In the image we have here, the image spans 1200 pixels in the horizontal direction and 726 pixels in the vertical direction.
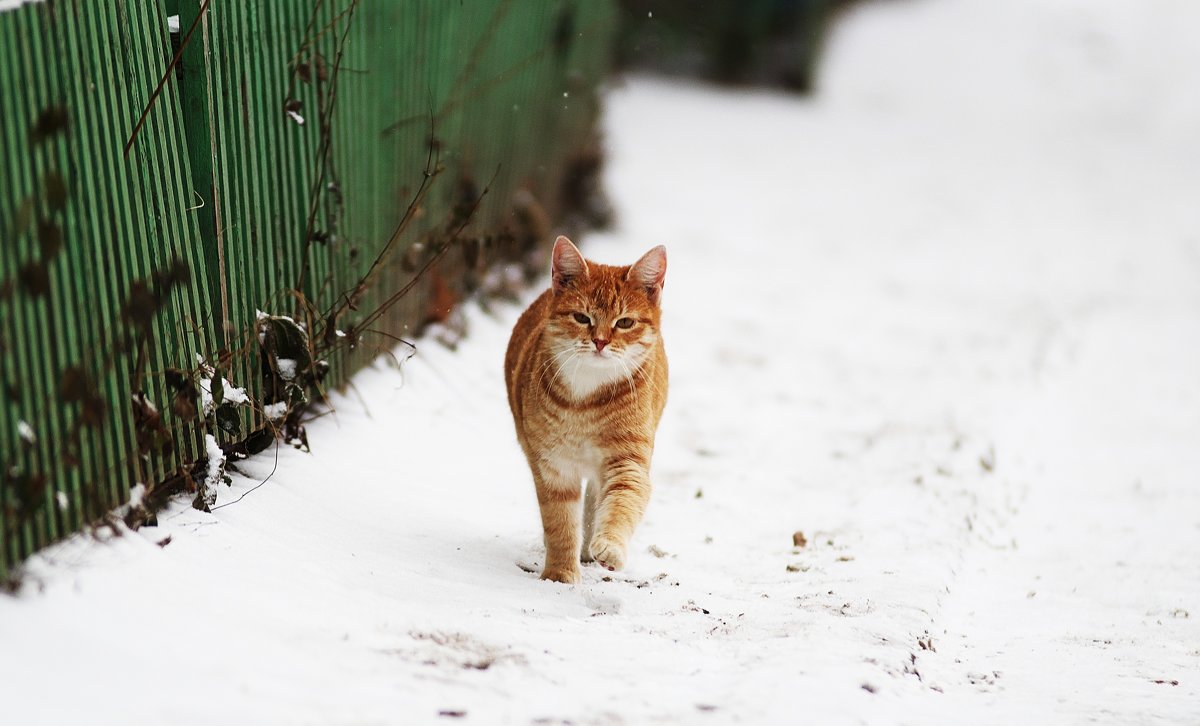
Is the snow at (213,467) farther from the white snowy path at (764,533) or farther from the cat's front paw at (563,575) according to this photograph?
the cat's front paw at (563,575)

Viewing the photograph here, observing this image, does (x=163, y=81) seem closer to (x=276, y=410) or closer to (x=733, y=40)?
(x=276, y=410)

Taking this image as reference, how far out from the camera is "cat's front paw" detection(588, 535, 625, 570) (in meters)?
4.20

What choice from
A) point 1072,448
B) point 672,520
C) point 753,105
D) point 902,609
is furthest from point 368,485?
point 753,105

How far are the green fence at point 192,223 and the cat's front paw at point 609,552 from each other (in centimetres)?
141

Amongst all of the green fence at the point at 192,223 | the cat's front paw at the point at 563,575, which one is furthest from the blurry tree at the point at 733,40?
the cat's front paw at the point at 563,575

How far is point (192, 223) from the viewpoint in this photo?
169 inches

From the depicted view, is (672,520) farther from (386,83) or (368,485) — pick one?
(386,83)

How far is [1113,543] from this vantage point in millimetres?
6035

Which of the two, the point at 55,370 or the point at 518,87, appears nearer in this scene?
the point at 55,370

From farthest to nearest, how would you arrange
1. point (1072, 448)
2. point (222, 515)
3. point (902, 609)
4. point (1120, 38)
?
point (1120, 38)
point (1072, 448)
point (902, 609)
point (222, 515)

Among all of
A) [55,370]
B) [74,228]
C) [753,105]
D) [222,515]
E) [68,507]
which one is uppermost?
[74,228]

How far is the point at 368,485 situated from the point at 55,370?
1.85m

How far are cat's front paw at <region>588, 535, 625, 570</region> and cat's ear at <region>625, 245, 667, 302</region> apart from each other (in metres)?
1.15

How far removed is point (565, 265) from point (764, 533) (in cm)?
176
